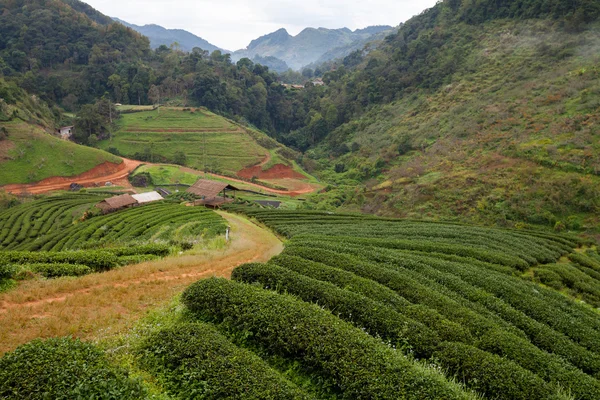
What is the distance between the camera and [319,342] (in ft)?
26.0

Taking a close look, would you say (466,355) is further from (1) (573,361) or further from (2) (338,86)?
(2) (338,86)

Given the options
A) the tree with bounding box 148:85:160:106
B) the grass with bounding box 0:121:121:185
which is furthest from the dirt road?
the tree with bounding box 148:85:160:106

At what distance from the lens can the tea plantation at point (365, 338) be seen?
695cm

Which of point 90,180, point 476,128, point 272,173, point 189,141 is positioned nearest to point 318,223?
point 476,128

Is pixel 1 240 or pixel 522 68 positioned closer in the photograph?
pixel 1 240

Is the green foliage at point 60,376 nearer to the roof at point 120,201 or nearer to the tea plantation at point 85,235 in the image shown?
the tea plantation at point 85,235

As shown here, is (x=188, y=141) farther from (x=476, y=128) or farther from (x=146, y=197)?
(x=476, y=128)

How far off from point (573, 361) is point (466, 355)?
4297mm

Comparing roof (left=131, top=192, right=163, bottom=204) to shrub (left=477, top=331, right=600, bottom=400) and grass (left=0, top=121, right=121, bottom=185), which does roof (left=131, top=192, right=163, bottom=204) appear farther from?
shrub (left=477, top=331, right=600, bottom=400)

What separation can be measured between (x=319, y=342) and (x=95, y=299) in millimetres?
7825

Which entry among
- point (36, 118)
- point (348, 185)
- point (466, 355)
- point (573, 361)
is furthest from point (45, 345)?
point (36, 118)

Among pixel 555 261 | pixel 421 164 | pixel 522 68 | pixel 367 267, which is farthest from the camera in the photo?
pixel 522 68

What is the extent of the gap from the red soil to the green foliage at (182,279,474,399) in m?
65.1

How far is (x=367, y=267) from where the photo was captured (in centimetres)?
1347
